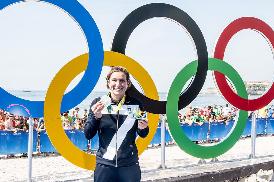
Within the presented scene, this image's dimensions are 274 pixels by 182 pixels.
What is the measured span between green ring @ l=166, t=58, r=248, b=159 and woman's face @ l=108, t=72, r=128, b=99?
3.40 metres

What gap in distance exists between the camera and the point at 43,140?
37.5 ft

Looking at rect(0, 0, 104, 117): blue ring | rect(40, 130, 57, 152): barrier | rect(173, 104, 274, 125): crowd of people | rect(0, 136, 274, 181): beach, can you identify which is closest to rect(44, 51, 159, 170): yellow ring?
rect(0, 0, 104, 117): blue ring

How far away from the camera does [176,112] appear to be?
24.8ft

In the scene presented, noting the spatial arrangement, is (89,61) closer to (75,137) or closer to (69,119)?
(75,137)

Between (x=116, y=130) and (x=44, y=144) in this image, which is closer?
(x=116, y=130)

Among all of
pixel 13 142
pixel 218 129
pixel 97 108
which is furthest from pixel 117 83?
pixel 218 129

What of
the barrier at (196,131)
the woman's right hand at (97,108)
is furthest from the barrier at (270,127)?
the woman's right hand at (97,108)

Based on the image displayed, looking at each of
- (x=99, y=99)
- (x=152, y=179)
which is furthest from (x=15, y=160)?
(x=99, y=99)

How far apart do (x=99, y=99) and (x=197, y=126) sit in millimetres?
10836

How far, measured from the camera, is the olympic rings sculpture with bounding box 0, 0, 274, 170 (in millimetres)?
6246

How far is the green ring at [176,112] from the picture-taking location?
752 cm

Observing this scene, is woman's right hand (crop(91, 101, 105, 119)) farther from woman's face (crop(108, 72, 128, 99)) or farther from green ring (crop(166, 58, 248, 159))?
green ring (crop(166, 58, 248, 159))

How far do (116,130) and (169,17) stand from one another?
3721mm

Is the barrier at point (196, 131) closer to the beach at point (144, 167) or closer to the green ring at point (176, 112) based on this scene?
the beach at point (144, 167)
